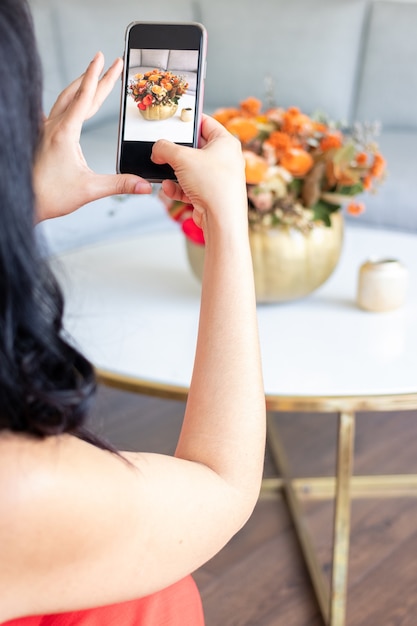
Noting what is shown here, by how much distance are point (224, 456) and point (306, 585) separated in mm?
1008

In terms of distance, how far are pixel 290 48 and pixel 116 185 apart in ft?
8.87

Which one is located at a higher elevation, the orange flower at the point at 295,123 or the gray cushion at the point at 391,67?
the orange flower at the point at 295,123

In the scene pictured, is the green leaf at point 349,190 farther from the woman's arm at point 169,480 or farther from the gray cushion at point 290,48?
the gray cushion at point 290,48

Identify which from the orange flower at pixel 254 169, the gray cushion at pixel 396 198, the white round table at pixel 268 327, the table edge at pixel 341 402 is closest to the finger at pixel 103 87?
the white round table at pixel 268 327

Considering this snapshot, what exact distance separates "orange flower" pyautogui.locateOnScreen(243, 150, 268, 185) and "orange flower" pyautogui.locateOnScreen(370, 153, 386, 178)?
0.22 metres

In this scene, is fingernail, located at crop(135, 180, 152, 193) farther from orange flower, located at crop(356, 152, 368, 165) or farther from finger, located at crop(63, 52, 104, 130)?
orange flower, located at crop(356, 152, 368, 165)

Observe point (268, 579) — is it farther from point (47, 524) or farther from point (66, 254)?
point (47, 524)

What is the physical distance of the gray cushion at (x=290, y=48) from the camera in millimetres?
3342

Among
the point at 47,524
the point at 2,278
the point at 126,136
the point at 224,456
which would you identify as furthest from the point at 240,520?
the point at 126,136

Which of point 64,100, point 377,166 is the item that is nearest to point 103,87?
point 64,100

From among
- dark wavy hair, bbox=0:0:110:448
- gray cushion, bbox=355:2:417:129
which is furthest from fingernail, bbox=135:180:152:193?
gray cushion, bbox=355:2:417:129

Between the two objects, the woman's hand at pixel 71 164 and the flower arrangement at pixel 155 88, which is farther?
the flower arrangement at pixel 155 88

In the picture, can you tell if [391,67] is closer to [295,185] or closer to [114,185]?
[295,185]

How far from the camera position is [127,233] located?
2.96 metres
